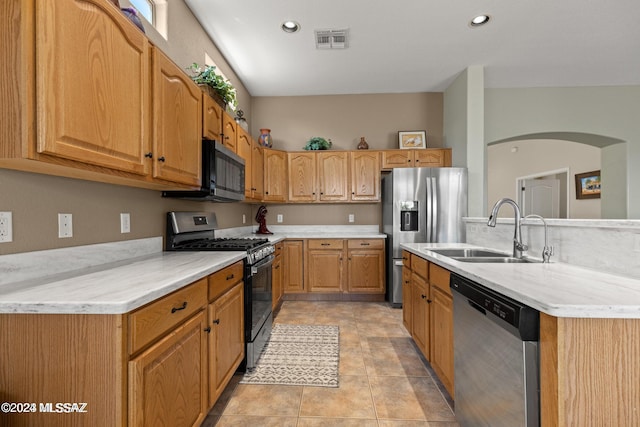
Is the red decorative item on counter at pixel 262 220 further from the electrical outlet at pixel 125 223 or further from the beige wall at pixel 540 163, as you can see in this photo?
the beige wall at pixel 540 163

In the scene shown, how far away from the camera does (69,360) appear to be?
910mm

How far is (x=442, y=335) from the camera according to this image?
5.85ft

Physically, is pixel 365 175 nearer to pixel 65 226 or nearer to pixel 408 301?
pixel 408 301

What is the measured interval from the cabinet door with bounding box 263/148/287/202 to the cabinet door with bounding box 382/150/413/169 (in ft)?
4.66

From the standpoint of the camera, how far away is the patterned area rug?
206 centimetres

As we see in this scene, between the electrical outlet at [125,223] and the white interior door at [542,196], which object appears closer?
the electrical outlet at [125,223]

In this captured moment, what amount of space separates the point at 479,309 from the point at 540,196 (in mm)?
6653

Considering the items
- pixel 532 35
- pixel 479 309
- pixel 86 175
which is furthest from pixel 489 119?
pixel 86 175

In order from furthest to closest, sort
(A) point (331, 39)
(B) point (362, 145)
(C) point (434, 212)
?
(B) point (362, 145) → (C) point (434, 212) → (A) point (331, 39)

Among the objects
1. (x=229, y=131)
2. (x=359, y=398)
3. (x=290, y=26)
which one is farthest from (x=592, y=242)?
(x=290, y=26)

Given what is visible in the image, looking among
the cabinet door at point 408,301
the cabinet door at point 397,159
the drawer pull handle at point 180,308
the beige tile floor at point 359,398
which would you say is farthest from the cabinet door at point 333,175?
the drawer pull handle at point 180,308

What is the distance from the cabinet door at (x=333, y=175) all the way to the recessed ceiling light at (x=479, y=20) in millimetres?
1995

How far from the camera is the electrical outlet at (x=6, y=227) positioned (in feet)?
3.62

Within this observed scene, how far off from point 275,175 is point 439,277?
2838 millimetres
